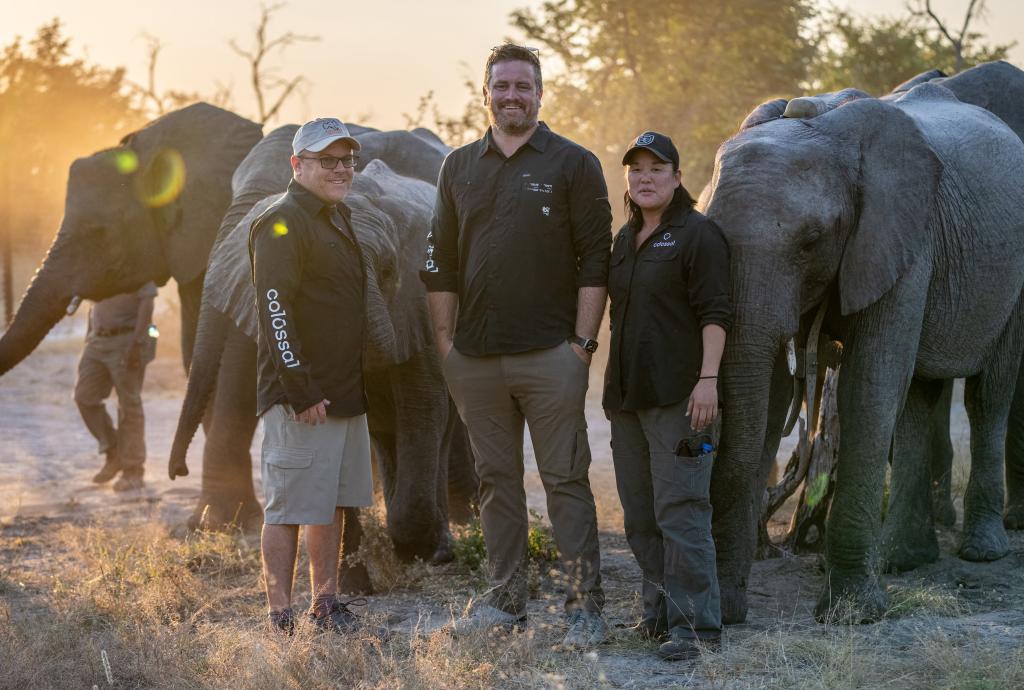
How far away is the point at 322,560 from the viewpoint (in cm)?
586

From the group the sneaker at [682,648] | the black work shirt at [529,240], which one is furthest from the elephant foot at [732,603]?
the black work shirt at [529,240]

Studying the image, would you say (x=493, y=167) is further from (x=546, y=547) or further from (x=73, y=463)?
(x=73, y=463)

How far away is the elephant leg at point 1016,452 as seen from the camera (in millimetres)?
8727

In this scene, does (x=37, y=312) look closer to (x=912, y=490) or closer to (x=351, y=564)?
(x=351, y=564)

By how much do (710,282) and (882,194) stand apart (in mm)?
1294

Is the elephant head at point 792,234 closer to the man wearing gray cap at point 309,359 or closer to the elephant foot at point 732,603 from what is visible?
the elephant foot at point 732,603

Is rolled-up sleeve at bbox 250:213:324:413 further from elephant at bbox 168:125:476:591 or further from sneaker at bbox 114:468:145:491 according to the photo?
sneaker at bbox 114:468:145:491

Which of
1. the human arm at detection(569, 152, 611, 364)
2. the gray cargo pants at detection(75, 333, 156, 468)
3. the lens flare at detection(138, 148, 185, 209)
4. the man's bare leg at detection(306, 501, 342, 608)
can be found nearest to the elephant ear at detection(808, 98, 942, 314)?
the human arm at detection(569, 152, 611, 364)

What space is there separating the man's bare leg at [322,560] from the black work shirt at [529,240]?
1058 mm

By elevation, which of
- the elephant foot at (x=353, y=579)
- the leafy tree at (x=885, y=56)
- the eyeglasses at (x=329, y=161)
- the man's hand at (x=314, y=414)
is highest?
the leafy tree at (x=885, y=56)

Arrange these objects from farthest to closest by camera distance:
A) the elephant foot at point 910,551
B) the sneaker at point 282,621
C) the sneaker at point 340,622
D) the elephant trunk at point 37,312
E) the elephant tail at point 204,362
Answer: the elephant trunk at point 37,312 < the elephant tail at point 204,362 < the elephant foot at point 910,551 < the sneaker at point 340,622 < the sneaker at point 282,621

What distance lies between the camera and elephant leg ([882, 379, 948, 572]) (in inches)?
Result: 297

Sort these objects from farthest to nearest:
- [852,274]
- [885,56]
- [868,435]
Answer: [885,56]
[868,435]
[852,274]

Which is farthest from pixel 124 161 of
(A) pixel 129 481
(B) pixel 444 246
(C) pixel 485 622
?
(C) pixel 485 622
